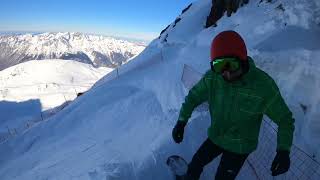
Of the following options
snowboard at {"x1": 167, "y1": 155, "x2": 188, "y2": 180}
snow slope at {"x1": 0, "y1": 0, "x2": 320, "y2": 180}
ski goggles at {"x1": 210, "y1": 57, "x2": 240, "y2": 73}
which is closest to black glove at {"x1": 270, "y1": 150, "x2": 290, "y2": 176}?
ski goggles at {"x1": 210, "y1": 57, "x2": 240, "y2": 73}

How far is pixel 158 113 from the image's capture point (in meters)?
8.70

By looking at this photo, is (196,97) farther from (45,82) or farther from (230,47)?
(45,82)

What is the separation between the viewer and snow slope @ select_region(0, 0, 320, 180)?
6637 mm

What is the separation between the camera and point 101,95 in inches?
477

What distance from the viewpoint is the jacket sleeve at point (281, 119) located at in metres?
3.81

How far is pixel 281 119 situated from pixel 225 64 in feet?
2.58

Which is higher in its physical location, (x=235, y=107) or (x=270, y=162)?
(x=235, y=107)

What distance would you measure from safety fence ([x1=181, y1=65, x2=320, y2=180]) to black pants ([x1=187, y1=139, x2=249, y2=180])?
1.79 metres

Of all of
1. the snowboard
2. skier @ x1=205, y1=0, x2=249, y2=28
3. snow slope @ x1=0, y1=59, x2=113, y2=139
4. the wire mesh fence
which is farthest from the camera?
snow slope @ x1=0, y1=59, x2=113, y2=139

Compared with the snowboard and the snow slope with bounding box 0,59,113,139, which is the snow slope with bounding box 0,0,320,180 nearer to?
the snowboard

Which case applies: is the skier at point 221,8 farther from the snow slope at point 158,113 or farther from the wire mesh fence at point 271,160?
the wire mesh fence at point 271,160

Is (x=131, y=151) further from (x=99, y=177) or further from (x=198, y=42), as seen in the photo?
(x=198, y=42)

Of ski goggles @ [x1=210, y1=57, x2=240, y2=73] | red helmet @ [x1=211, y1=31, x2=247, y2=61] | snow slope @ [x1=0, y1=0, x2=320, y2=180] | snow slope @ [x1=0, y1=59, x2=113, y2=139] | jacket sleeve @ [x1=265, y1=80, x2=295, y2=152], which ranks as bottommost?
snow slope @ [x1=0, y1=59, x2=113, y2=139]

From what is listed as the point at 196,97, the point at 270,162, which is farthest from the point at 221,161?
the point at 270,162
